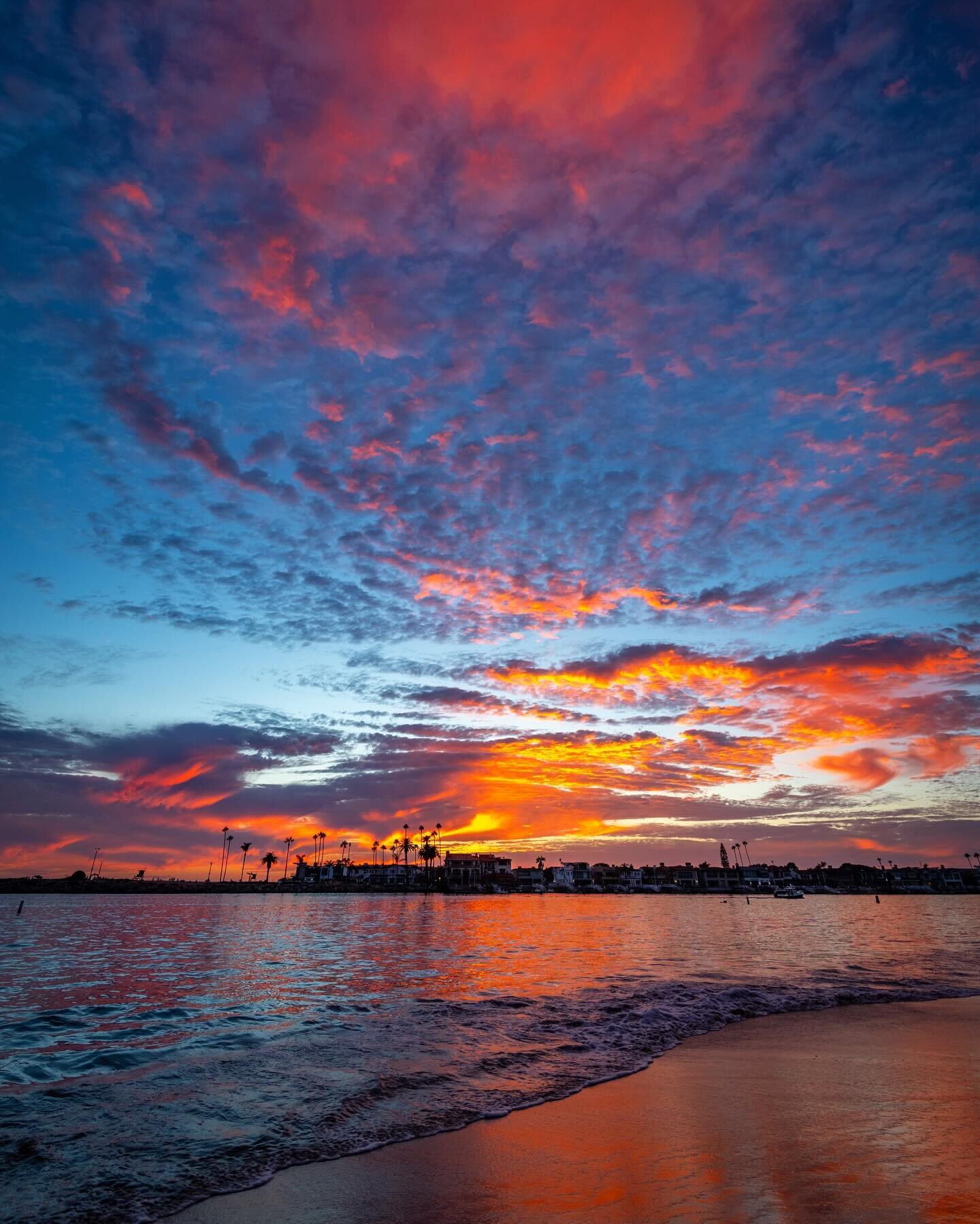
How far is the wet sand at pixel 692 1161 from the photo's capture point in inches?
265

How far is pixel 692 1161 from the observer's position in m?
7.99

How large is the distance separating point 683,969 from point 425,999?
44.8 feet

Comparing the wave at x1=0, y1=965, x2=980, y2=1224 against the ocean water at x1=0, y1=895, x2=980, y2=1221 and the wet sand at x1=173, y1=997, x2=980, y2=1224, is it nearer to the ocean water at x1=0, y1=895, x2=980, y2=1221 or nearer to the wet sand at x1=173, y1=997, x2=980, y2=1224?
the ocean water at x1=0, y1=895, x2=980, y2=1221

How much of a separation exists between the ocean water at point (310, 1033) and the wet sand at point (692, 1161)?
0.96 m

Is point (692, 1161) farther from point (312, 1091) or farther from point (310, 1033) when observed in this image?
point (310, 1033)

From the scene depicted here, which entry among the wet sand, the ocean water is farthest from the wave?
the wet sand

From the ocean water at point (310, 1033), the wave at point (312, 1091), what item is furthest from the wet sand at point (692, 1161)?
the ocean water at point (310, 1033)

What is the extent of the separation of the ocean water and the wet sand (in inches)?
37.7

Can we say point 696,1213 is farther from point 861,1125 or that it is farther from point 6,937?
point 6,937

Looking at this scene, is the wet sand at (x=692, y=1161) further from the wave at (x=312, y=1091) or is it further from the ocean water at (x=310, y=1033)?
the ocean water at (x=310, y=1033)

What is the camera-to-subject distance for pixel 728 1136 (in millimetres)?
8922

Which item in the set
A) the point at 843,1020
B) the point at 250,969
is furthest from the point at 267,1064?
the point at 250,969

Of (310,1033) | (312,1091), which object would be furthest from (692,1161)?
(310,1033)

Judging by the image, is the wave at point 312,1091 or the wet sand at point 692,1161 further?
the wave at point 312,1091
